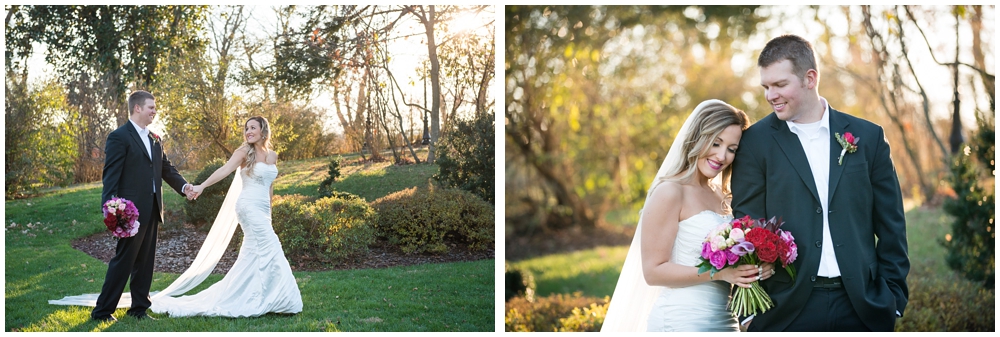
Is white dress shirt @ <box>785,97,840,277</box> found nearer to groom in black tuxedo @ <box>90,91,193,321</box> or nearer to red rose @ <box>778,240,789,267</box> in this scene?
red rose @ <box>778,240,789,267</box>

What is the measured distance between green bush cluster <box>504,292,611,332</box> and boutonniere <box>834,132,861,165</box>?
2.69 meters

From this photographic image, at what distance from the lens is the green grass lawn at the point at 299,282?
4926 mm

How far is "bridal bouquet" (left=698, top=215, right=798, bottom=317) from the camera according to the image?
10.1 feet

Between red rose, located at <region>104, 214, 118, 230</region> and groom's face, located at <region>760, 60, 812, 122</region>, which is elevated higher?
groom's face, located at <region>760, 60, 812, 122</region>

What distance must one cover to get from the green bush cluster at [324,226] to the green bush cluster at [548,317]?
4.51 feet

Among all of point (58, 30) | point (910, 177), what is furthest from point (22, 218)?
point (910, 177)

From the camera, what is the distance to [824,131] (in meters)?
3.46

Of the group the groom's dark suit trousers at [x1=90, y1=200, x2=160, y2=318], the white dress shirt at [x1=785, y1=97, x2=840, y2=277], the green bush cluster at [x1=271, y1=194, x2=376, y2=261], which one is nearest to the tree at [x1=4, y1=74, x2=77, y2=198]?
the groom's dark suit trousers at [x1=90, y1=200, x2=160, y2=318]

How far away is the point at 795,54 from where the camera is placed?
3.39 m

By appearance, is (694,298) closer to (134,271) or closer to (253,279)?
(253,279)

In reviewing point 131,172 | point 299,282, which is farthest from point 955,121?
point 131,172

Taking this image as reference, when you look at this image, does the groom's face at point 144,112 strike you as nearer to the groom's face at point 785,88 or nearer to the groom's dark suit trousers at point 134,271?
the groom's dark suit trousers at point 134,271

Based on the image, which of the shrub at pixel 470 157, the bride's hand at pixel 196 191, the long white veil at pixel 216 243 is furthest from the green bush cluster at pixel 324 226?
the shrub at pixel 470 157

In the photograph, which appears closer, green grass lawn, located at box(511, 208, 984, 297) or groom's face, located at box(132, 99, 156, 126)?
groom's face, located at box(132, 99, 156, 126)
